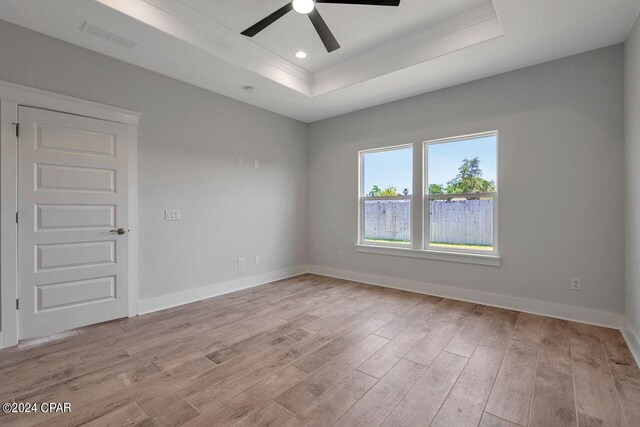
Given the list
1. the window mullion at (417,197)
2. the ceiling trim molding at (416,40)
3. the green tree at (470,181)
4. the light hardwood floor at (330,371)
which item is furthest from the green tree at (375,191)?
the light hardwood floor at (330,371)

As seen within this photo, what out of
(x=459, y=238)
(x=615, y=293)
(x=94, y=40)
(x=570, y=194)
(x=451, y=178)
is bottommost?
(x=615, y=293)

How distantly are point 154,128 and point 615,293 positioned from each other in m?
5.26

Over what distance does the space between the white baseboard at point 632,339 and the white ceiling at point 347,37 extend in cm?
270

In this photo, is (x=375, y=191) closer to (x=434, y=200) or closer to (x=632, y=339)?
(x=434, y=200)

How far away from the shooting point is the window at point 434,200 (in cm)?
370

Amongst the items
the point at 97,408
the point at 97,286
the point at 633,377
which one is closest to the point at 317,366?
the point at 97,408

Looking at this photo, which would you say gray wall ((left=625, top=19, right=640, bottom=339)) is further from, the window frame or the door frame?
the door frame

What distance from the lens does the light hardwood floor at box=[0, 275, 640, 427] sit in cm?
169

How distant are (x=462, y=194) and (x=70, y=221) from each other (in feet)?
14.7

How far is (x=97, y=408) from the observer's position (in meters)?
1.74

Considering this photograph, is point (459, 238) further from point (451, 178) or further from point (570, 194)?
point (570, 194)

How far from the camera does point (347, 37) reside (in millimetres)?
3281

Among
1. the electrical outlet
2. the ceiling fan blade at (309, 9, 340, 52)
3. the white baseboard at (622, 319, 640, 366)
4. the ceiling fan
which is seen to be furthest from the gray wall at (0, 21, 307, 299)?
the white baseboard at (622, 319, 640, 366)

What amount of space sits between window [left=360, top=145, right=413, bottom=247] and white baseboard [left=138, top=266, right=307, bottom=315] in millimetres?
1579
